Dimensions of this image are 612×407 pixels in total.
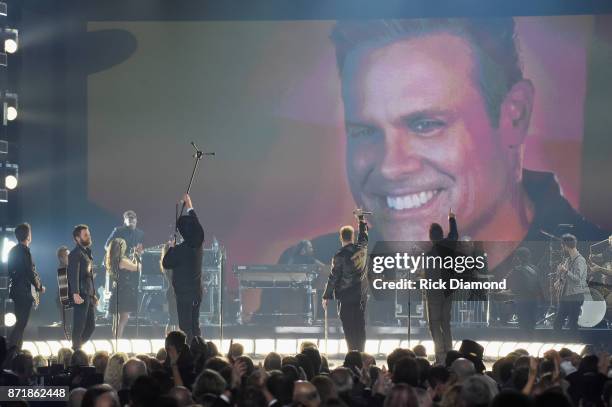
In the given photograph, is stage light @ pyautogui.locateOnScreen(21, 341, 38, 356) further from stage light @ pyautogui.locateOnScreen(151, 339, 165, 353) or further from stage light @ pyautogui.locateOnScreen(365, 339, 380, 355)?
stage light @ pyautogui.locateOnScreen(365, 339, 380, 355)

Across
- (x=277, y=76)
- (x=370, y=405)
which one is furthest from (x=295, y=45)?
(x=370, y=405)

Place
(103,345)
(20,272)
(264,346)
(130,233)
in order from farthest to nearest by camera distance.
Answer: (130,233), (264,346), (103,345), (20,272)

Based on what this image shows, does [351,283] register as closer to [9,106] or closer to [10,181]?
[10,181]

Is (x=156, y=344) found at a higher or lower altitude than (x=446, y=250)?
lower

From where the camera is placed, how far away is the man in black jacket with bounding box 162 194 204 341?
37.1 feet

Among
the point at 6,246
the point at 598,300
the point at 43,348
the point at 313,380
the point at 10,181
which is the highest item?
the point at 10,181

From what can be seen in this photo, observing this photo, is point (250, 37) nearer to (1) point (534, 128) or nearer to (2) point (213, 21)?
(2) point (213, 21)

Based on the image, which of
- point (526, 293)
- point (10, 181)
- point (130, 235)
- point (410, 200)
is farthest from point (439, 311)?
point (130, 235)

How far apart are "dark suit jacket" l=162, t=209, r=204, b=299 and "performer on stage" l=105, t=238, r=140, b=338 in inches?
117

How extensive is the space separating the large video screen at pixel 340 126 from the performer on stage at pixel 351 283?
630 centimetres

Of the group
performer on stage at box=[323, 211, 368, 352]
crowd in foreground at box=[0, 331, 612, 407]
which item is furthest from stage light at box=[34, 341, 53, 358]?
crowd in foreground at box=[0, 331, 612, 407]

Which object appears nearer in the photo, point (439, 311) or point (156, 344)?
point (439, 311)

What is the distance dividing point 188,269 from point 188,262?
0.08 metres

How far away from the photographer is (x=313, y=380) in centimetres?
668
